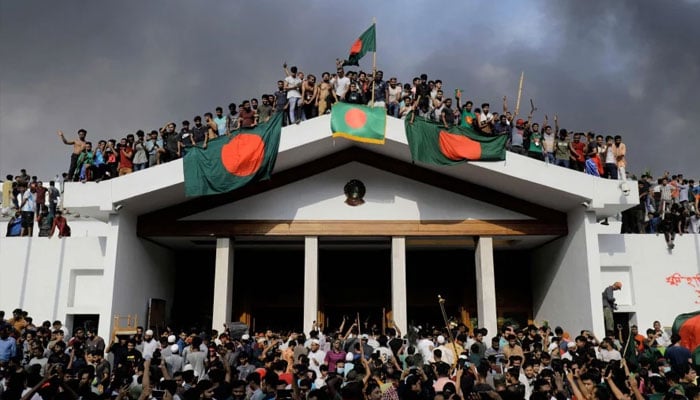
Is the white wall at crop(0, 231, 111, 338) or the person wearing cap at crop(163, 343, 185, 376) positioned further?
the white wall at crop(0, 231, 111, 338)

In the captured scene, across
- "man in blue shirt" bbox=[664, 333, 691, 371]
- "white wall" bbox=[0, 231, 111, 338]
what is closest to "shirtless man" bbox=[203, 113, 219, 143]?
"white wall" bbox=[0, 231, 111, 338]

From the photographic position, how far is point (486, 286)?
15.1m

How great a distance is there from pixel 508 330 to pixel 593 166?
531cm

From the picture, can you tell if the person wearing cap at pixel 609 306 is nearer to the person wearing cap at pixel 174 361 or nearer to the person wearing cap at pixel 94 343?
the person wearing cap at pixel 174 361

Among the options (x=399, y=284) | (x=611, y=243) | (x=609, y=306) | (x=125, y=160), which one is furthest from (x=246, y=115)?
(x=609, y=306)

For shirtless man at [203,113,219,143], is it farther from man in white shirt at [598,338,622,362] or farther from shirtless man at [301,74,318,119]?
man in white shirt at [598,338,622,362]

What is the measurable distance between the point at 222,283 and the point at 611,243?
32.4 feet

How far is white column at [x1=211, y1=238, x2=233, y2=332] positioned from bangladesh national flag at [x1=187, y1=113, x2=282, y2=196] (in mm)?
1868

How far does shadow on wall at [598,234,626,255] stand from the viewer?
15.7 meters

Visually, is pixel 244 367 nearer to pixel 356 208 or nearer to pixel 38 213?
pixel 356 208

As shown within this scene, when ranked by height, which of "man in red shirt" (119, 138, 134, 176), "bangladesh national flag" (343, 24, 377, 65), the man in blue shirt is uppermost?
"bangladesh national flag" (343, 24, 377, 65)

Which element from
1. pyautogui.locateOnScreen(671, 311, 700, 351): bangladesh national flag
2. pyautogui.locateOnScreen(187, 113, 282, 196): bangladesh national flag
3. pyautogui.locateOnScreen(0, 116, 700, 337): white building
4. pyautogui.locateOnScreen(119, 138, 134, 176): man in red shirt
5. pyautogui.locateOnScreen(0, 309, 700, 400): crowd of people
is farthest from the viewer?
pyautogui.locateOnScreen(119, 138, 134, 176): man in red shirt

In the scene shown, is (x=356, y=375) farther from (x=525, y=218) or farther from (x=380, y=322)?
(x=380, y=322)

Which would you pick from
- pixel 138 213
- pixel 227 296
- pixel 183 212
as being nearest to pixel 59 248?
pixel 138 213
